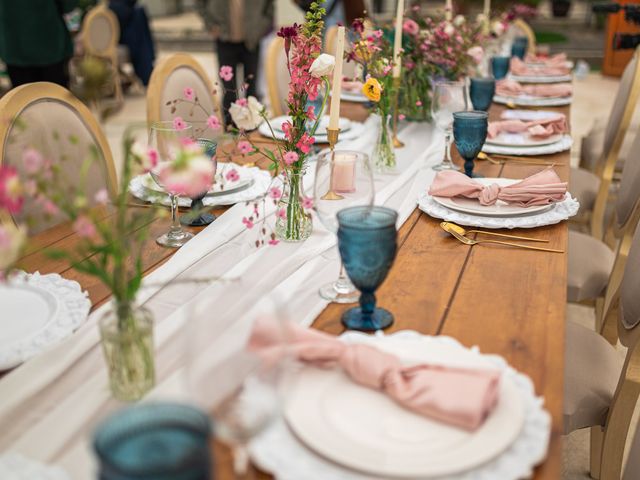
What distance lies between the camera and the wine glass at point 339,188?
3.76 ft

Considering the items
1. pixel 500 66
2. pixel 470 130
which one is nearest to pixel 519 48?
pixel 500 66

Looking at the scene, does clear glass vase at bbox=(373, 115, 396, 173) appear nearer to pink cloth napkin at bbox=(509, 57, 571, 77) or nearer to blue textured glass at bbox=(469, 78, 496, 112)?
blue textured glass at bbox=(469, 78, 496, 112)

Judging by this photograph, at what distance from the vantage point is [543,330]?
106 centimetres

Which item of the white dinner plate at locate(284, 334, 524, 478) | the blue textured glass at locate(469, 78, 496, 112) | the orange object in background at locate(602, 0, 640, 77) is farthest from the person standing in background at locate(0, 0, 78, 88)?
the orange object in background at locate(602, 0, 640, 77)

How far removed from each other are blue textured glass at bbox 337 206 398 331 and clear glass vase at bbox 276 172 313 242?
30cm

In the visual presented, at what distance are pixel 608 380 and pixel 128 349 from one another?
1.05m

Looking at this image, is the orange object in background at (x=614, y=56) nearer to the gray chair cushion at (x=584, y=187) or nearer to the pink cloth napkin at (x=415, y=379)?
the gray chair cushion at (x=584, y=187)

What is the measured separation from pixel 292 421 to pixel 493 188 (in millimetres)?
871

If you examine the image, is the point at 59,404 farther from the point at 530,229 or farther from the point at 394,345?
the point at 530,229

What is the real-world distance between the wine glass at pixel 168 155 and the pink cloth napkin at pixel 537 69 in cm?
229

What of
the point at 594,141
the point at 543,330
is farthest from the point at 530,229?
the point at 594,141

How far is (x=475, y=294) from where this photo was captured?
1179mm

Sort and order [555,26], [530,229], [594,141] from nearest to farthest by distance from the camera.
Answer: [530,229]
[594,141]
[555,26]

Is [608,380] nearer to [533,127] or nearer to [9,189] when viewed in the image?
[533,127]
